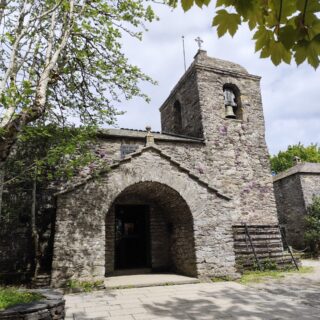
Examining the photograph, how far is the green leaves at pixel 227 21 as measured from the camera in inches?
70.3

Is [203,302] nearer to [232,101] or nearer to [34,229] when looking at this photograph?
[34,229]

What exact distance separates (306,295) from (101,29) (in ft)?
28.7

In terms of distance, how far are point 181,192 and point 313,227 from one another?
40.6 feet

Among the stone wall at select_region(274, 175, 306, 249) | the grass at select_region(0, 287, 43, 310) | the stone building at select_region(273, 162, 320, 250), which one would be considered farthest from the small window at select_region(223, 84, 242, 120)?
the grass at select_region(0, 287, 43, 310)

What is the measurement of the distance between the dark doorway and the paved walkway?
10.9 feet

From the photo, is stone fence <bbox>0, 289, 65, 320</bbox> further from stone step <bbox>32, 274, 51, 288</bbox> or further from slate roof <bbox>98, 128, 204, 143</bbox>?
slate roof <bbox>98, 128, 204, 143</bbox>

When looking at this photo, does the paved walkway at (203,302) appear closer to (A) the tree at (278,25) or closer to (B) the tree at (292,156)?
(A) the tree at (278,25)

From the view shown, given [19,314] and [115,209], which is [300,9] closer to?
[19,314]

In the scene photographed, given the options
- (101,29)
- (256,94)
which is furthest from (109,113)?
(256,94)

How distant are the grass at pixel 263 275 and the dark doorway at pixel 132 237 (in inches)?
147

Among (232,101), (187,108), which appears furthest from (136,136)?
(232,101)

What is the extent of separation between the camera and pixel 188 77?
51.1ft

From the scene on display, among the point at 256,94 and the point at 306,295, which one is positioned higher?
the point at 256,94

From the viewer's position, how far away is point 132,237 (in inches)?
452
